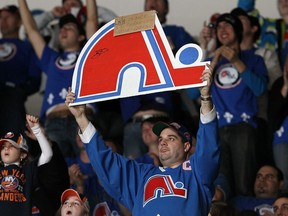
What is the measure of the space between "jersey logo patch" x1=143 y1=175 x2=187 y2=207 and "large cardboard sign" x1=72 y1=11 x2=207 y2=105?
0.53 meters

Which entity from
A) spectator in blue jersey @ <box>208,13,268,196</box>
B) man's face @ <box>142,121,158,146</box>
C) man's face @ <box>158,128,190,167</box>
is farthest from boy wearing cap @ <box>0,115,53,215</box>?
spectator in blue jersey @ <box>208,13,268,196</box>

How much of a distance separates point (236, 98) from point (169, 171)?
2.11 metres

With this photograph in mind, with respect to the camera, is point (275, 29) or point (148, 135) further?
point (275, 29)

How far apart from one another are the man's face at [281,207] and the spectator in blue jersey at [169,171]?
3.59 feet

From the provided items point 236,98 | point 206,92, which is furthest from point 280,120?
point 206,92

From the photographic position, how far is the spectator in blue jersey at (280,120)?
9.10 meters

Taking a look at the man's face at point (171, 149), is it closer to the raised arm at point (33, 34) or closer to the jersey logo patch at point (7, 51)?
the raised arm at point (33, 34)

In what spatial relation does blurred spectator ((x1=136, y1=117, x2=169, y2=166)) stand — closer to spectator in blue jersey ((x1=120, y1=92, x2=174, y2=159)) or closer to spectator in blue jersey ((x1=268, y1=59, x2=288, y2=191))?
spectator in blue jersey ((x1=120, y1=92, x2=174, y2=159))

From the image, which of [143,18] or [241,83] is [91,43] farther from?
[241,83]

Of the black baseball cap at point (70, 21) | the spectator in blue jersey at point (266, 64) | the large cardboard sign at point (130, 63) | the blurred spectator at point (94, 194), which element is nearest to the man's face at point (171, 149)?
the large cardboard sign at point (130, 63)

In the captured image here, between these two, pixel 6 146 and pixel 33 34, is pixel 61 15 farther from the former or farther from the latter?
pixel 6 146

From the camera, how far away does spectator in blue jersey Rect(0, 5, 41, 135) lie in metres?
9.85

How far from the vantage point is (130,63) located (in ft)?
24.0

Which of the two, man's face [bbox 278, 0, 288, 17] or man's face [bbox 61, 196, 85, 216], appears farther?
man's face [bbox 278, 0, 288, 17]
